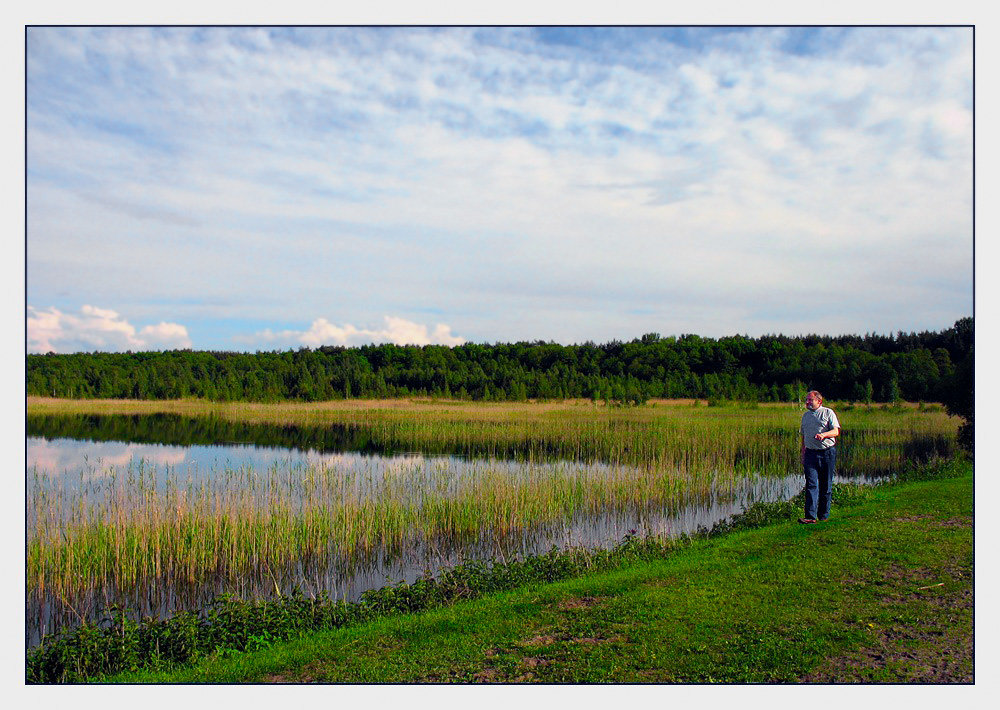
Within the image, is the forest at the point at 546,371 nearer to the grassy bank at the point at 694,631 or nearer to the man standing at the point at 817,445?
the man standing at the point at 817,445

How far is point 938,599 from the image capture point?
20.4 feet

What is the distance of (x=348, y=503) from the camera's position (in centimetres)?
1062

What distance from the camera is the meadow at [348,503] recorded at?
27.3ft

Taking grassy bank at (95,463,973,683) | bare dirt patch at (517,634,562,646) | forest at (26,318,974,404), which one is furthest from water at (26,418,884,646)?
forest at (26,318,974,404)

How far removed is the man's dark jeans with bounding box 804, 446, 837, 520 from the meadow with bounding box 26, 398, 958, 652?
3.48 m

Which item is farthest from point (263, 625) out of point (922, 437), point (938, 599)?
point (922, 437)

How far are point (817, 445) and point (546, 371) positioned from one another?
34.7m

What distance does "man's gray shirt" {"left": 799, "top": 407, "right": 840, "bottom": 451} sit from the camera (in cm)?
816

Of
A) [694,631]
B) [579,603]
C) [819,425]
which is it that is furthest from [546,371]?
[694,631]

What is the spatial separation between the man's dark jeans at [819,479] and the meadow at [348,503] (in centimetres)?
348

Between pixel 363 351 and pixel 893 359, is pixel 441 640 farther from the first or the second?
pixel 363 351

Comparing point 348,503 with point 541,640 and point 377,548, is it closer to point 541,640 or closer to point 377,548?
point 377,548

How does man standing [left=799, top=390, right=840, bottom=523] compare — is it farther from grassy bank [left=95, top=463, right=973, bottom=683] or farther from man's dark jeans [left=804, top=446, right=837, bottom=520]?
grassy bank [left=95, top=463, right=973, bottom=683]

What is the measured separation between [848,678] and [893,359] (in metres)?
23.0
